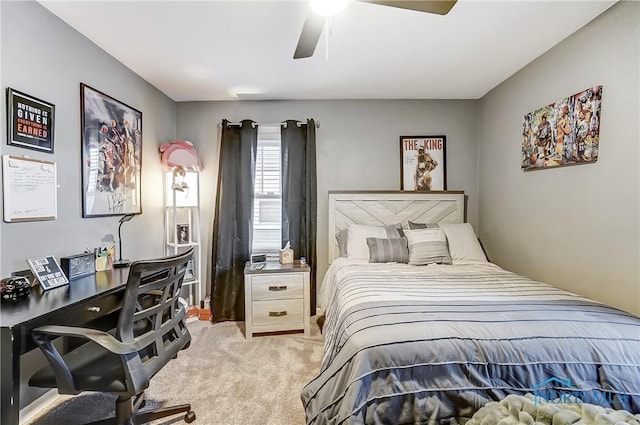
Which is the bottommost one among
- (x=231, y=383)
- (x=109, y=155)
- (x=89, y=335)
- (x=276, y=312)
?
(x=231, y=383)

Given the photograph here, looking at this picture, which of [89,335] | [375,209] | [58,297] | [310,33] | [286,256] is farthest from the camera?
[375,209]

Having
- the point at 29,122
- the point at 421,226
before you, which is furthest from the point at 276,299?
the point at 29,122

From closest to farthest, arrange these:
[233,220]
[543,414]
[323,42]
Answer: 1. [543,414]
2. [323,42]
3. [233,220]

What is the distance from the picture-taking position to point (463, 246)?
116 inches

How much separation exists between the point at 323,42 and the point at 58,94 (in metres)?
1.78

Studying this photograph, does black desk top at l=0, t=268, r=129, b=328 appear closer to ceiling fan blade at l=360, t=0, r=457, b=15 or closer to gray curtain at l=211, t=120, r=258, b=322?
gray curtain at l=211, t=120, r=258, b=322

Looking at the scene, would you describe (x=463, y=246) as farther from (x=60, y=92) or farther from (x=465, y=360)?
(x=60, y=92)

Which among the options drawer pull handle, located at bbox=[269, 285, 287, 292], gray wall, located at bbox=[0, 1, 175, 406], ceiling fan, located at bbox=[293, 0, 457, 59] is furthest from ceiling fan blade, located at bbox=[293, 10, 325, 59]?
drawer pull handle, located at bbox=[269, 285, 287, 292]

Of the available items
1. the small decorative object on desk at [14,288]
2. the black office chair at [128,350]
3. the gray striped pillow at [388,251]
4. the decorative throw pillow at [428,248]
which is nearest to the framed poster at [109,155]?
the small decorative object on desk at [14,288]

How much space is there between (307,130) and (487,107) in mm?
1966

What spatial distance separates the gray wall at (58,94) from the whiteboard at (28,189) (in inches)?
1.8

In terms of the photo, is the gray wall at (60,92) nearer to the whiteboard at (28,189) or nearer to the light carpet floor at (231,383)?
the whiteboard at (28,189)

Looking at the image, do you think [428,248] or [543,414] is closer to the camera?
[543,414]

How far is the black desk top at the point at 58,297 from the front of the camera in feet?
4.17
